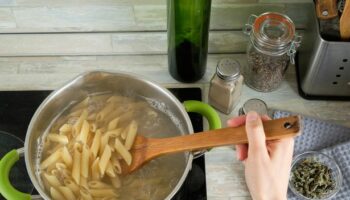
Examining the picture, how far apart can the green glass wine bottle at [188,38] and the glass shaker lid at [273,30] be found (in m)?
0.10

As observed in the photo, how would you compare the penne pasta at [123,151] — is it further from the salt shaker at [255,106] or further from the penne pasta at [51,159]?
the salt shaker at [255,106]

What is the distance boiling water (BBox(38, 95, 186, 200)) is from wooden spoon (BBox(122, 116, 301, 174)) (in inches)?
1.4

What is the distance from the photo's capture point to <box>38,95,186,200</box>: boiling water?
875 millimetres

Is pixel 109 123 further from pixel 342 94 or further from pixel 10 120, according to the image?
pixel 342 94

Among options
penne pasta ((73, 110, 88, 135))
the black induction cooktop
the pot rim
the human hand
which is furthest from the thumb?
penne pasta ((73, 110, 88, 135))

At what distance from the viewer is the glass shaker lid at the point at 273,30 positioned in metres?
0.92

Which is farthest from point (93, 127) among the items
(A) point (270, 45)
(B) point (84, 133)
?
(A) point (270, 45)

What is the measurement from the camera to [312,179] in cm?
91

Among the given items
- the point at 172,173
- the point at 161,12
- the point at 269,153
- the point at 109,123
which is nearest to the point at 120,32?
the point at 161,12

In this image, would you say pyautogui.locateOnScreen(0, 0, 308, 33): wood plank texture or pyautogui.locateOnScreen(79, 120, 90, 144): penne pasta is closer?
pyautogui.locateOnScreen(79, 120, 90, 144): penne pasta

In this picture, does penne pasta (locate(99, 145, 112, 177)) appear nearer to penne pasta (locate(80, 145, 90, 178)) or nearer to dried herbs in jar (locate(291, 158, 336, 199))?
penne pasta (locate(80, 145, 90, 178))

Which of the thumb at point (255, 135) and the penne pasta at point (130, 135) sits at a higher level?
the thumb at point (255, 135)

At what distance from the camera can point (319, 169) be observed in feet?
3.01

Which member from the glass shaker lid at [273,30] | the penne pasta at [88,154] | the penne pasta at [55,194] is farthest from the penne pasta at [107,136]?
the glass shaker lid at [273,30]
